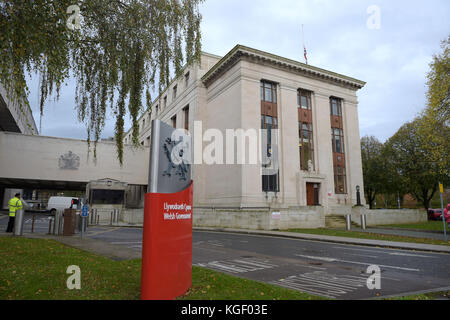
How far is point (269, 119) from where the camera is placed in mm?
31688

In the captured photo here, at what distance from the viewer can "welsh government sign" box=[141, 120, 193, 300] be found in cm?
479

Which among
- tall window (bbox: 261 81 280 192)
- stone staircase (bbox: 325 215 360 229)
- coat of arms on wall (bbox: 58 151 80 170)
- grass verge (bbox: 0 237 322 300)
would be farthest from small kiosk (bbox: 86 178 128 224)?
grass verge (bbox: 0 237 322 300)

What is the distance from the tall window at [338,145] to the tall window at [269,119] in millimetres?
8744

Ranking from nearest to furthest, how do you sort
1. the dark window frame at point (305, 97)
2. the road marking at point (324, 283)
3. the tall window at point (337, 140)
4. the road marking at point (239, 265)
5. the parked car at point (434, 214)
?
the road marking at point (324, 283) < the road marking at point (239, 265) < the dark window frame at point (305, 97) < the tall window at point (337, 140) < the parked car at point (434, 214)

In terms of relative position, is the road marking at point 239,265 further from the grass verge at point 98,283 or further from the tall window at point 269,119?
the tall window at point 269,119

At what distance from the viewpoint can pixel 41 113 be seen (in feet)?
24.2

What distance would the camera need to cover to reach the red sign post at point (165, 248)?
4750mm

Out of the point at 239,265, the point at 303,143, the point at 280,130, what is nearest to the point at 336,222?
the point at 303,143

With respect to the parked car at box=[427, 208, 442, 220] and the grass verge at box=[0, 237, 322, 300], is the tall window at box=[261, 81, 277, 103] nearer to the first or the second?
the parked car at box=[427, 208, 442, 220]

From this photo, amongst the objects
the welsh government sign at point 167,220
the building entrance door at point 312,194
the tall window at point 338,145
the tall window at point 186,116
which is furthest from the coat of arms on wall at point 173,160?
the tall window at point 186,116

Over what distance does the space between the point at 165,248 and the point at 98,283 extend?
6.93ft

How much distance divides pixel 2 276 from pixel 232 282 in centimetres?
484

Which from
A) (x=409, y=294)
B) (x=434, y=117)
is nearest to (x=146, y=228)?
(x=409, y=294)
